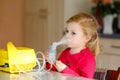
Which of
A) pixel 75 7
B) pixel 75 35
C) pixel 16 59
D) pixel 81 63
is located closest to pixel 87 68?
pixel 81 63

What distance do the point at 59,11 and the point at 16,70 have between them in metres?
2.54

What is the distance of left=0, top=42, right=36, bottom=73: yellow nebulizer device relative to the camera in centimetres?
161

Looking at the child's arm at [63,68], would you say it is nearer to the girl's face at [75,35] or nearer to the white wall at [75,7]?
the girl's face at [75,35]

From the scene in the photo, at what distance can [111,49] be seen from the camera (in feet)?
12.1

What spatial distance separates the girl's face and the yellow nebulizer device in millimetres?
230

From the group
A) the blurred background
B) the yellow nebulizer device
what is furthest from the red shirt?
the blurred background

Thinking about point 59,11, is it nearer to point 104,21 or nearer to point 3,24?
point 104,21

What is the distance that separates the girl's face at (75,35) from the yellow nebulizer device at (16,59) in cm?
23

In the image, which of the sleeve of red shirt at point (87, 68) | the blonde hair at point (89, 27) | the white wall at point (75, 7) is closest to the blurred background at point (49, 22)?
the white wall at point (75, 7)

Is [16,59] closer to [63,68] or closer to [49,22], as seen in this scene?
[63,68]

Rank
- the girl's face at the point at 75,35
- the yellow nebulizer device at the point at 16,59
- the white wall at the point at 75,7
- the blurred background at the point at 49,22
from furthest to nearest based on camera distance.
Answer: the white wall at the point at 75,7
the blurred background at the point at 49,22
the girl's face at the point at 75,35
the yellow nebulizer device at the point at 16,59

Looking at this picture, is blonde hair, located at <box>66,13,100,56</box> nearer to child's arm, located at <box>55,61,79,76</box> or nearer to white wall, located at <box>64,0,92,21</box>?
child's arm, located at <box>55,61,79,76</box>

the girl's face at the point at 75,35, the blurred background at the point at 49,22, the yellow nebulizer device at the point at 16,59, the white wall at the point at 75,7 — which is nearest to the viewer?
the yellow nebulizer device at the point at 16,59

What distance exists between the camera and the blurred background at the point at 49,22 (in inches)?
147
